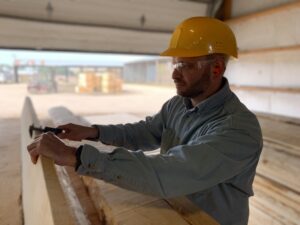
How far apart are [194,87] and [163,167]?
2.04ft

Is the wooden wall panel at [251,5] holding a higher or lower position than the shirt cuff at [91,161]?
higher

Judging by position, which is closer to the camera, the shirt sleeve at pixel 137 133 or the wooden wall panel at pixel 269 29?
the shirt sleeve at pixel 137 133

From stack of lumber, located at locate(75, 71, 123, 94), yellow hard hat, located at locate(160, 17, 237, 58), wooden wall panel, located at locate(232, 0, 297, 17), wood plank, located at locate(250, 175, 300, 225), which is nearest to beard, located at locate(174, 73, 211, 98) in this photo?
yellow hard hat, located at locate(160, 17, 237, 58)

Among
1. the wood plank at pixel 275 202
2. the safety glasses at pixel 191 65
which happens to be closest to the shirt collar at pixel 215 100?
the safety glasses at pixel 191 65

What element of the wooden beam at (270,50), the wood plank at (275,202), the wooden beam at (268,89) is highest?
the wooden beam at (270,50)

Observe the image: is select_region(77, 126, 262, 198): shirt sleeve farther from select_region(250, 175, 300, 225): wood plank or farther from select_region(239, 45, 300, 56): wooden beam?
select_region(239, 45, 300, 56): wooden beam

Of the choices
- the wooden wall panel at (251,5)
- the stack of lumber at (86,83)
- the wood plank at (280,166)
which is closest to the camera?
the wood plank at (280,166)

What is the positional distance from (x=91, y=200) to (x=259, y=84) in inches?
202

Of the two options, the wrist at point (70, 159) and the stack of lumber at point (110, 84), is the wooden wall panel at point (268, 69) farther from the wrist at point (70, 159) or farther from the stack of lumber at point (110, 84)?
the stack of lumber at point (110, 84)

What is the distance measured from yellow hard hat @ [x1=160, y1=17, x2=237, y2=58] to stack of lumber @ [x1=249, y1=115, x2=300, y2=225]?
66.4 inches

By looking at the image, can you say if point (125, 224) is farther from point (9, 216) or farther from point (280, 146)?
point (280, 146)

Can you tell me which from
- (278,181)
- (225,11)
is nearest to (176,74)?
(278,181)

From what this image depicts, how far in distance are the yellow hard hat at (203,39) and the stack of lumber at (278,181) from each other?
1.69 m

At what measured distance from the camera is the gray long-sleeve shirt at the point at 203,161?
1148mm
